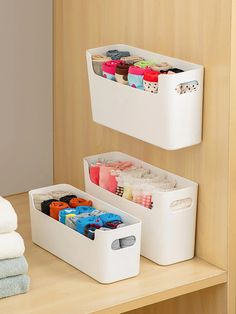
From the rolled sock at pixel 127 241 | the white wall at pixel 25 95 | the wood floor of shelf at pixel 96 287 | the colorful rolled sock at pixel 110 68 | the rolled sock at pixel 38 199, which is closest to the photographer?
the wood floor of shelf at pixel 96 287

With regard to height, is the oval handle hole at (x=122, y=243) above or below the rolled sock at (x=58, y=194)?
below

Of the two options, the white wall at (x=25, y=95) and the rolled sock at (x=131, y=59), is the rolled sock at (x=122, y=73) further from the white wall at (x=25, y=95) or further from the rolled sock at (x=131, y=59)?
the white wall at (x=25, y=95)

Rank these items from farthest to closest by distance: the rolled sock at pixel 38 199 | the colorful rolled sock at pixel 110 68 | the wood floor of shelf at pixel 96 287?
1. the rolled sock at pixel 38 199
2. the colorful rolled sock at pixel 110 68
3. the wood floor of shelf at pixel 96 287

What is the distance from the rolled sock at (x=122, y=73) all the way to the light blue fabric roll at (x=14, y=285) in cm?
51

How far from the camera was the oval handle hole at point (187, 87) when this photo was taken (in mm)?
1973

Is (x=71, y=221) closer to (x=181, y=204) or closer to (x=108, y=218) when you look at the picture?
(x=108, y=218)

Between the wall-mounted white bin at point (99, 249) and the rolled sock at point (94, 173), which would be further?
the rolled sock at point (94, 173)

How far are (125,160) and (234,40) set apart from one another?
514 millimetres

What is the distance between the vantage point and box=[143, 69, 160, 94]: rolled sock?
1.97 m

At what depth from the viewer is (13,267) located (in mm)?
1918

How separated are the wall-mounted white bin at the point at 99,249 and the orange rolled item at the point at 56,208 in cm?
1

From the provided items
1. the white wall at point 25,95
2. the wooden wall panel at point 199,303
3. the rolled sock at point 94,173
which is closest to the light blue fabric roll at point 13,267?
the rolled sock at point 94,173

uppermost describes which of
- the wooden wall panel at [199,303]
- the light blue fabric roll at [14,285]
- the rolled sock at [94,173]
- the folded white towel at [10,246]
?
the rolled sock at [94,173]

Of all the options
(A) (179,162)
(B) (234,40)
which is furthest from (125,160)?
(B) (234,40)
